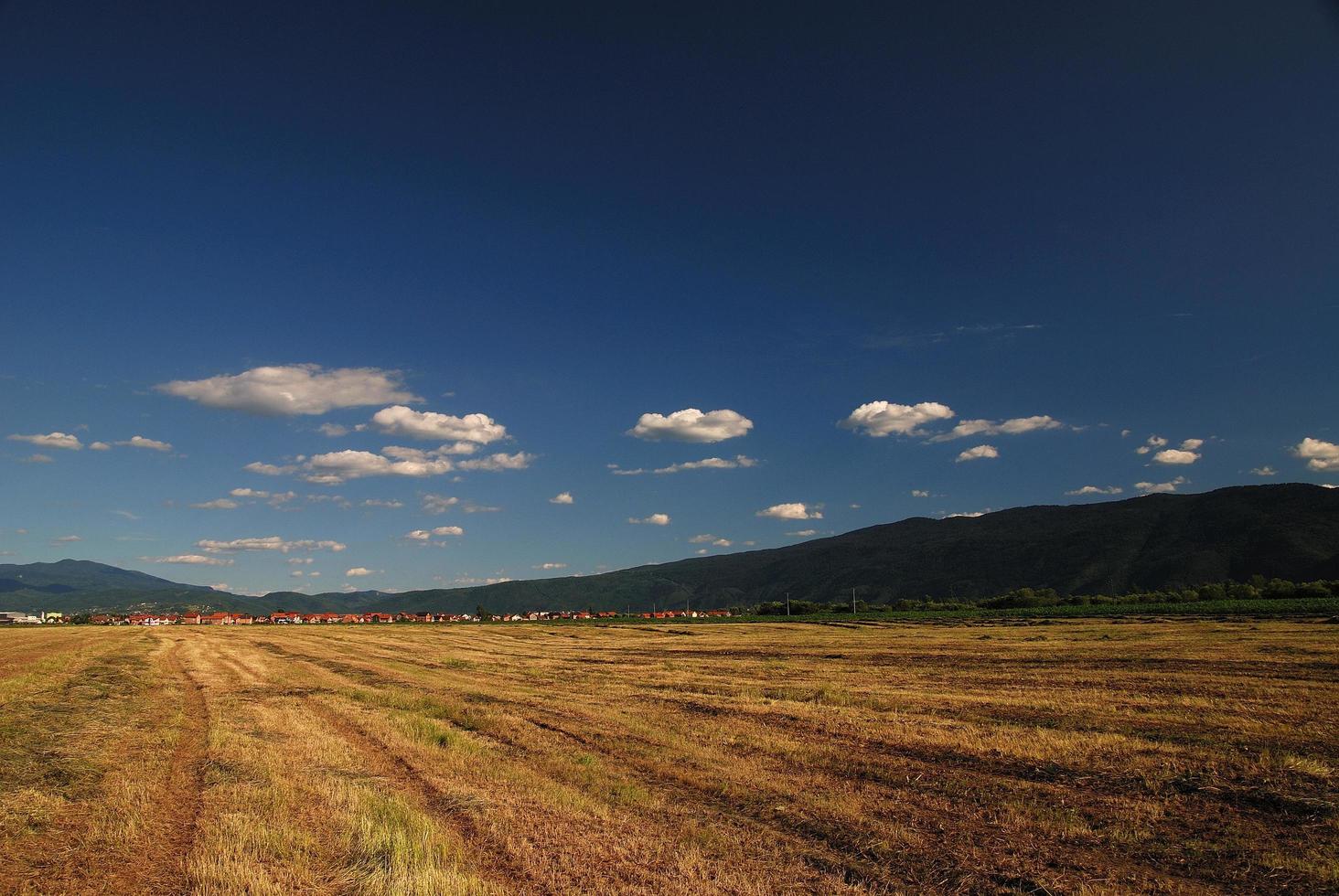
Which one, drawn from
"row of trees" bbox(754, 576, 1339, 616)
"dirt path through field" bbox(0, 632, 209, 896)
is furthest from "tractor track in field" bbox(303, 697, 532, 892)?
"row of trees" bbox(754, 576, 1339, 616)

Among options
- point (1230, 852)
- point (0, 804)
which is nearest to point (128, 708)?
point (0, 804)

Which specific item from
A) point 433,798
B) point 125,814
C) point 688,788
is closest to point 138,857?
point 125,814

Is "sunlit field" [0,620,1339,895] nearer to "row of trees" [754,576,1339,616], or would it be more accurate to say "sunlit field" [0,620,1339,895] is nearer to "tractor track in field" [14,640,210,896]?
"tractor track in field" [14,640,210,896]

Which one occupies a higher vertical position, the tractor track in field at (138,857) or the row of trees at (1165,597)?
the tractor track in field at (138,857)

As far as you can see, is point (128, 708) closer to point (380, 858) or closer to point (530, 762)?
point (530, 762)

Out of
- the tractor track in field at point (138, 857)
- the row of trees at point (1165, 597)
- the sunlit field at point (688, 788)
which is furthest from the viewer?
the row of trees at point (1165, 597)

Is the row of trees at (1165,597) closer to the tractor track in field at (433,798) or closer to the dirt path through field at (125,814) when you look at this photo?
the tractor track in field at (433,798)

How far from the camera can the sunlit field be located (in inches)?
317

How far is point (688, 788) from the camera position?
38.0 feet

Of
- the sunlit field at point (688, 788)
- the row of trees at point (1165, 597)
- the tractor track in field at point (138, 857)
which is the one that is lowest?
the row of trees at point (1165, 597)

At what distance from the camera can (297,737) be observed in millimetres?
15742

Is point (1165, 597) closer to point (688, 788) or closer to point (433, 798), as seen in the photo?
point (688, 788)

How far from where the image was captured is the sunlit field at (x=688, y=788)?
805 cm

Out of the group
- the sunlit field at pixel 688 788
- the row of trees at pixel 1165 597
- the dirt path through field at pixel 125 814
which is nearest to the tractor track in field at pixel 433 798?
the sunlit field at pixel 688 788
